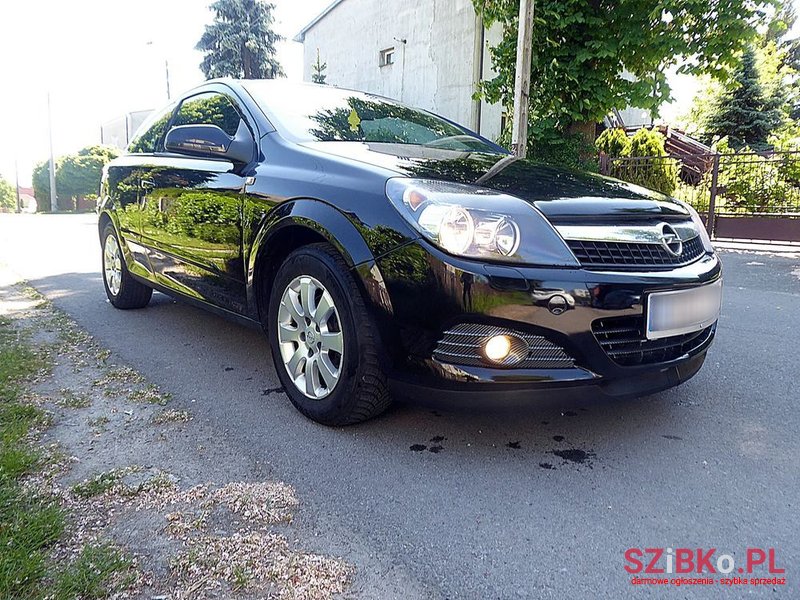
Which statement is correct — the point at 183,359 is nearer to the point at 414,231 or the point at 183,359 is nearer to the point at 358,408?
the point at 358,408

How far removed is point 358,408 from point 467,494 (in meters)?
0.60

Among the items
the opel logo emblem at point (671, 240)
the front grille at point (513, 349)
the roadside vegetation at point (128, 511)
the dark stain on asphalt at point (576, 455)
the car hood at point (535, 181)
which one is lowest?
the roadside vegetation at point (128, 511)

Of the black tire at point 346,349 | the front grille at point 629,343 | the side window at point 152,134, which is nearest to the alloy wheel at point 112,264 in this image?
the side window at point 152,134

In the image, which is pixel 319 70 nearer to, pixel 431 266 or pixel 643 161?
pixel 643 161

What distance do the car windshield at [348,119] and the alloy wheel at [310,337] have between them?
808 mm

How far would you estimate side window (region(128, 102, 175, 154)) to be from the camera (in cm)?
436

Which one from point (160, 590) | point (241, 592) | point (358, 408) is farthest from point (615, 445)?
point (160, 590)

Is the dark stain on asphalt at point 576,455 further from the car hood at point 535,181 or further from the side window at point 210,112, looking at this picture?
the side window at point 210,112

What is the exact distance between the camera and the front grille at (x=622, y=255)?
7.29 ft

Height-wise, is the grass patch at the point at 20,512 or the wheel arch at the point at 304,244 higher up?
the wheel arch at the point at 304,244

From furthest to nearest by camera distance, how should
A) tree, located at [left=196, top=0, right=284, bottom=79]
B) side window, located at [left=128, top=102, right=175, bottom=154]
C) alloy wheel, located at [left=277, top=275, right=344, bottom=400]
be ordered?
tree, located at [left=196, top=0, right=284, bottom=79] → side window, located at [left=128, top=102, right=175, bottom=154] → alloy wheel, located at [left=277, top=275, right=344, bottom=400]

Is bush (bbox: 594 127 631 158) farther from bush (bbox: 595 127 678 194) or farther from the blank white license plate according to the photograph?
the blank white license plate

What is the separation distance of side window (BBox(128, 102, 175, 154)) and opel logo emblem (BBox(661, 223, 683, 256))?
3.37 meters

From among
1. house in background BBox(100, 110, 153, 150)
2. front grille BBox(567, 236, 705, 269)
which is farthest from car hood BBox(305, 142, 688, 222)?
house in background BBox(100, 110, 153, 150)
